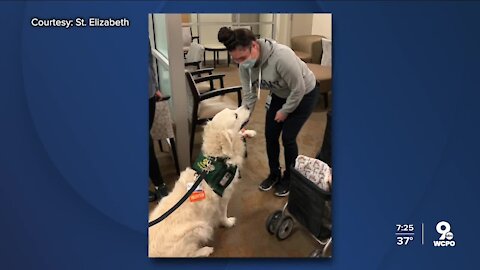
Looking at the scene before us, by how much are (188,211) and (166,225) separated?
10 cm

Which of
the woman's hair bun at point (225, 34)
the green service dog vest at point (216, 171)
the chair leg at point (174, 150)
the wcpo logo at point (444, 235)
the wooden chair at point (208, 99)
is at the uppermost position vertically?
the woman's hair bun at point (225, 34)

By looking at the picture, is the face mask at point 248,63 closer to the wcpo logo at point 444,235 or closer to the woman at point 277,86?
the woman at point 277,86

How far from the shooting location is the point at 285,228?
1232 mm

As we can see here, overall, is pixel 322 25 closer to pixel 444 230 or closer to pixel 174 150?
pixel 174 150

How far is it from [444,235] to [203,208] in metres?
0.88

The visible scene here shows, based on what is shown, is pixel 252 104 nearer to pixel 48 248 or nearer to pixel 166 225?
pixel 166 225

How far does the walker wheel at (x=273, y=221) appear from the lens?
1.23 m

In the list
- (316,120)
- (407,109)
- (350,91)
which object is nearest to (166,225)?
(316,120)

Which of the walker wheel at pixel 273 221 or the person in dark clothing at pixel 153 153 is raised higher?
the person in dark clothing at pixel 153 153

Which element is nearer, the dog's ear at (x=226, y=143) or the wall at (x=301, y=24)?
the wall at (x=301, y=24)

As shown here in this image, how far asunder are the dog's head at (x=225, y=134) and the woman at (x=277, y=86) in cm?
6

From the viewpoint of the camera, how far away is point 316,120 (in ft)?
3.83

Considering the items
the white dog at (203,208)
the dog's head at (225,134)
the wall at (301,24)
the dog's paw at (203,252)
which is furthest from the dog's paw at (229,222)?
the wall at (301,24)

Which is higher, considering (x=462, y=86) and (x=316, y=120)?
(x=462, y=86)
